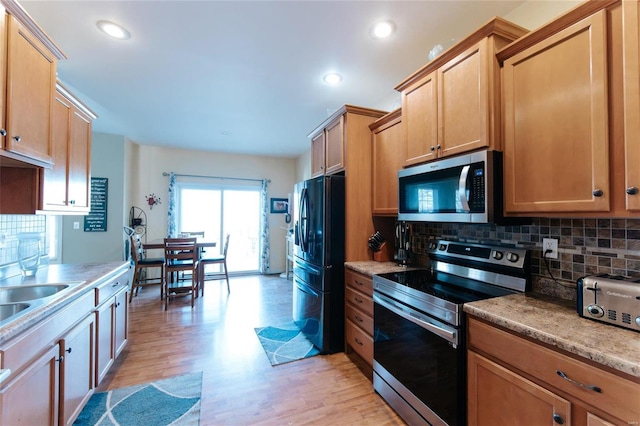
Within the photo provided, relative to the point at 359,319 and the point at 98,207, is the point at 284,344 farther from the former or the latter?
the point at 98,207

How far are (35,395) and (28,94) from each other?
5.22 ft

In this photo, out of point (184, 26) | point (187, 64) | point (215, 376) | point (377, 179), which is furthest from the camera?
point (377, 179)

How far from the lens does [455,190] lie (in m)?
1.68

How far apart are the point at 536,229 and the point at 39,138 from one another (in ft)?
9.96

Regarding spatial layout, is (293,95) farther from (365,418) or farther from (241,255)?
(241,255)

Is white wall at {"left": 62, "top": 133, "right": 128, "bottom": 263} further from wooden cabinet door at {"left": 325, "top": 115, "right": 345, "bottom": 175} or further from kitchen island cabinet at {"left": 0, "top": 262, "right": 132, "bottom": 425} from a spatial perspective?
wooden cabinet door at {"left": 325, "top": 115, "right": 345, "bottom": 175}

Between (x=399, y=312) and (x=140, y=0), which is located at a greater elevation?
(x=140, y=0)

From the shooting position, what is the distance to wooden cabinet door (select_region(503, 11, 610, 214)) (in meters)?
1.13

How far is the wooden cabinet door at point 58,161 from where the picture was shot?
6.17 ft

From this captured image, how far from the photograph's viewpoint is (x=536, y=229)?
1.60 meters

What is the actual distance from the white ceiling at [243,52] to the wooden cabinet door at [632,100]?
89cm

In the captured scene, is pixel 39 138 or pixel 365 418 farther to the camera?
pixel 365 418

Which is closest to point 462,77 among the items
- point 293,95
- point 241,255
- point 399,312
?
point 399,312

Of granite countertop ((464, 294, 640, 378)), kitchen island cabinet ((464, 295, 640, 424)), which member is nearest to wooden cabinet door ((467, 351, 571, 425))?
kitchen island cabinet ((464, 295, 640, 424))
